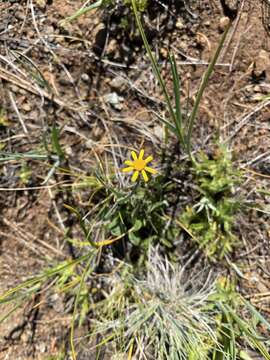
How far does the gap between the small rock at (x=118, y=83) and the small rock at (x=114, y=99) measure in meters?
0.04

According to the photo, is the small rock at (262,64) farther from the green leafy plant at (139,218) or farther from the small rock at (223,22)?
the green leafy plant at (139,218)

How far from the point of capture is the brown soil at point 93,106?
168cm

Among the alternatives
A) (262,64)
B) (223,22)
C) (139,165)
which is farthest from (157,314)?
(223,22)

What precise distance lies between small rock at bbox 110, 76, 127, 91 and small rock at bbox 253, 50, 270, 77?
640 mm

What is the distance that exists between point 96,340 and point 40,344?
31 cm

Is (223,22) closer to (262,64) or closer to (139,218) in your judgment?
(262,64)

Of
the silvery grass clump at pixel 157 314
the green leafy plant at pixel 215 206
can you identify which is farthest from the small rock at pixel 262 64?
the silvery grass clump at pixel 157 314

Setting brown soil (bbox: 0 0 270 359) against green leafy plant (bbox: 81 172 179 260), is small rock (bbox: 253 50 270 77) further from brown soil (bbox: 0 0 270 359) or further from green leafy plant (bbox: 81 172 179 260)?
A: green leafy plant (bbox: 81 172 179 260)

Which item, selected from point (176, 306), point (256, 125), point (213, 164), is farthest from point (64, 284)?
point (256, 125)

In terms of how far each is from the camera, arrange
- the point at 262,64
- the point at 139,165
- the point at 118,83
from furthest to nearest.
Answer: the point at 118,83 → the point at 262,64 → the point at 139,165

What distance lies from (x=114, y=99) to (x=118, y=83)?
8 centimetres

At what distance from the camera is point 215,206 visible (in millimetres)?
1709

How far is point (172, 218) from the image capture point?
1.79 metres

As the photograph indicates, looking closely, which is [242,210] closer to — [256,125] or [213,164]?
[213,164]
